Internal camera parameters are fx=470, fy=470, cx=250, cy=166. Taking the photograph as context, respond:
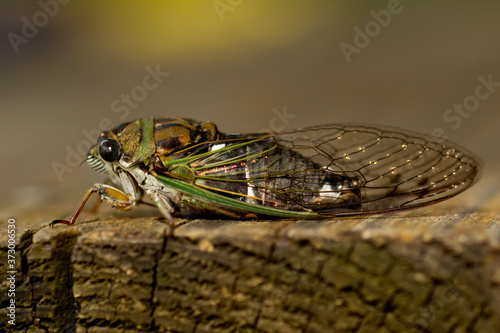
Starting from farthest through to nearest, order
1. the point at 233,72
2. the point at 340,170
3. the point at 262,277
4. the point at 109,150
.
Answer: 1. the point at 233,72
2. the point at 109,150
3. the point at 340,170
4. the point at 262,277

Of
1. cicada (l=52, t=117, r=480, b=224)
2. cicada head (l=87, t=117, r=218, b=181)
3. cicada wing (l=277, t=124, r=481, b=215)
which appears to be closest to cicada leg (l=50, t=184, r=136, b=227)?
cicada (l=52, t=117, r=480, b=224)

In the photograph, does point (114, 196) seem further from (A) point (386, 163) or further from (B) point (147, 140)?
(A) point (386, 163)

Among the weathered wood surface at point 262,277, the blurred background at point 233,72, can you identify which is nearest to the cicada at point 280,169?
the blurred background at point 233,72

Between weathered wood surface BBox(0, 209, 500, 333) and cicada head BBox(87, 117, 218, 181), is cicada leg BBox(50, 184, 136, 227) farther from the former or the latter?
weathered wood surface BBox(0, 209, 500, 333)

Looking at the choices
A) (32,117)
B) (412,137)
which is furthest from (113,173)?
(32,117)

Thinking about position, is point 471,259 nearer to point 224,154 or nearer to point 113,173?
point 224,154

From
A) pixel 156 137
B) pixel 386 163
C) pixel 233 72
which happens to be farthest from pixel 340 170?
pixel 233 72

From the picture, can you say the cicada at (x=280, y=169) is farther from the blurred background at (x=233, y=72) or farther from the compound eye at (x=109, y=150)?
the blurred background at (x=233, y=72)
